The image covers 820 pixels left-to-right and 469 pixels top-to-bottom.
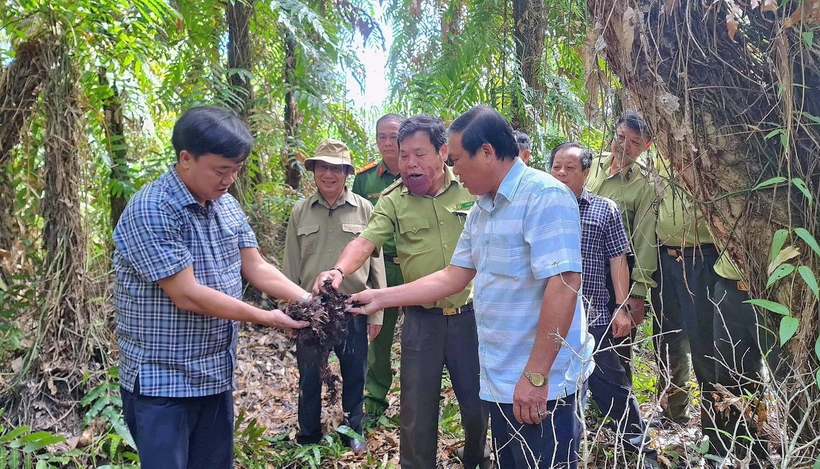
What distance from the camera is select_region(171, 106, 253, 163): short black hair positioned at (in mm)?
2617

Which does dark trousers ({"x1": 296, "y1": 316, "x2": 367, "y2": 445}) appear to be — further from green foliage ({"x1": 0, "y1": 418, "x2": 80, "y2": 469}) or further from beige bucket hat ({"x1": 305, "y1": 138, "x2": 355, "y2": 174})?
green foliage ({"x1": 0, "y1": 418, "x2": 80, "y2": 469})

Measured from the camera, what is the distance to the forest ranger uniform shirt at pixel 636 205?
4.25 m

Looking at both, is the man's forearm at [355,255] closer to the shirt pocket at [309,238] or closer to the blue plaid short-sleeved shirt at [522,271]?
the shirt pocket at [309,238]

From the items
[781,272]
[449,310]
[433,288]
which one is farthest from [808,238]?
[449,310]

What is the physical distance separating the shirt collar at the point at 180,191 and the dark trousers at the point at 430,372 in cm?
160

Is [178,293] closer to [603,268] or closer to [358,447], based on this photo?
[358,447]

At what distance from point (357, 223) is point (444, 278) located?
1880mm

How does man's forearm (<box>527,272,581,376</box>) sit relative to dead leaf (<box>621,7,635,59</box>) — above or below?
below

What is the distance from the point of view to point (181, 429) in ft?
9.03

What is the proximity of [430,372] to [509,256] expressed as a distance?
4.41 ft

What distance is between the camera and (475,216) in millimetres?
2957

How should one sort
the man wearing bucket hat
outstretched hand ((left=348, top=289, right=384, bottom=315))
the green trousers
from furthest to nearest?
the green trousers, the man wearing bucket hat, outstretched hand ((left=348, top=289, right=384, bottom=315))

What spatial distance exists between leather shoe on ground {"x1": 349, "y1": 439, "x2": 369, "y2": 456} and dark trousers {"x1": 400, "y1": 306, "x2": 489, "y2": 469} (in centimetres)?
87

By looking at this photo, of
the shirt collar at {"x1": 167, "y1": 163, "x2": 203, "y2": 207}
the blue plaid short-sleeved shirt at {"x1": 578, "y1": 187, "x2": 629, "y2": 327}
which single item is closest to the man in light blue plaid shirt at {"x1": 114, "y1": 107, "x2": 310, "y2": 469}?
the shirt collar at {"x1": 167, "y1": 163, "x2": 203, "y2": 207}
